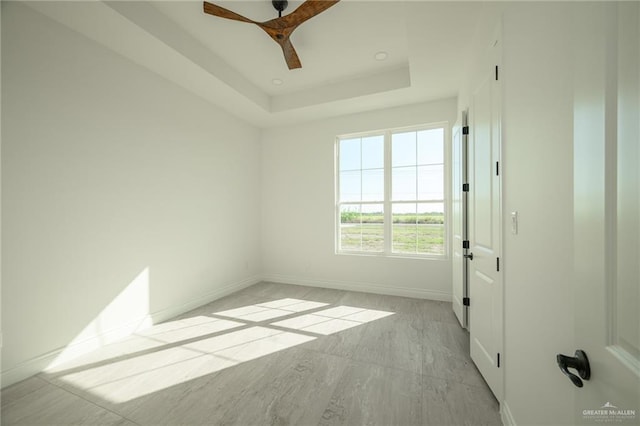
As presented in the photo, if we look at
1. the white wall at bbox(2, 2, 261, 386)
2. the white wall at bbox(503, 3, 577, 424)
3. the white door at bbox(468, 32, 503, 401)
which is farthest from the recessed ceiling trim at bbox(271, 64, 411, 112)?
the white wall at bbox(503, 3, 577, 424)

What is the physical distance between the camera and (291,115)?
4.20m

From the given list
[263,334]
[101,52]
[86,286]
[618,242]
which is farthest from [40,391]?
[618,242]

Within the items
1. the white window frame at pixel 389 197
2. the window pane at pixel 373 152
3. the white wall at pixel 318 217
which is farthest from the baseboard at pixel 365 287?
the window pane at pixel 373 152

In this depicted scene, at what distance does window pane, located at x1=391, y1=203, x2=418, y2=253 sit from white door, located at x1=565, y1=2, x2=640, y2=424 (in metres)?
3.45

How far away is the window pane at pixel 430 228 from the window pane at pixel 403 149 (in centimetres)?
75

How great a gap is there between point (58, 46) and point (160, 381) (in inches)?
117

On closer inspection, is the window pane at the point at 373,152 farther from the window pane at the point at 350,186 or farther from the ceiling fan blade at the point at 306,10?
the ceiling fan blade at the point at 306,10

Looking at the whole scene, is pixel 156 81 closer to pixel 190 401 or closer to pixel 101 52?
pixel 101 52

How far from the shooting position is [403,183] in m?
4.03

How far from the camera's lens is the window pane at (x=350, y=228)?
14.1 feet

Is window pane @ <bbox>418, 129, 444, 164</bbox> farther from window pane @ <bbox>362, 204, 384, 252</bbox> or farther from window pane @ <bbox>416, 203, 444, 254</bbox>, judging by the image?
window pane @ <bbox>362, 204, 384, 252</bbox>

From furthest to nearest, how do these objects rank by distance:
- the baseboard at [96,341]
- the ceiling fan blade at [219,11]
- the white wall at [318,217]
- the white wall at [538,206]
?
the white wall at [318,217] → the ceiling fan blade at [219,11] → the baseboard at [96,341] → the white wall at [538,206]

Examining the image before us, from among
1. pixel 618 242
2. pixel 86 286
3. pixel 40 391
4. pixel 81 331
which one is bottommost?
pixel 40 391

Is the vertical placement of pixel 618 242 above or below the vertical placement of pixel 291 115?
below
